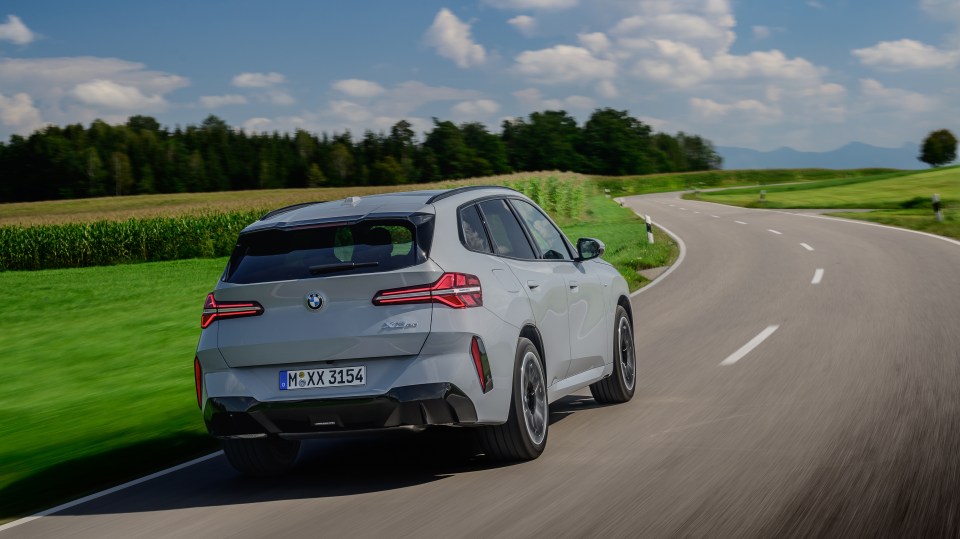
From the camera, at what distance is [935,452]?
19.5 ft

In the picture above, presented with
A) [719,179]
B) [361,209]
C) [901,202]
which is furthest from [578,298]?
[719,179]

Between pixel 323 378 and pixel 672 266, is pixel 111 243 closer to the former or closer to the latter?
pixel 672 266

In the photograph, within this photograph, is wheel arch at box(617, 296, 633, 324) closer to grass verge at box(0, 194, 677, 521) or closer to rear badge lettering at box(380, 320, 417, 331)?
rear badge lettering at box(380, 320, 417, 331)

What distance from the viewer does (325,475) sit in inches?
262

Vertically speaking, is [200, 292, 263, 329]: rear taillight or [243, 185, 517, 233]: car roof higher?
[243, 185, 517, 233]: car roof

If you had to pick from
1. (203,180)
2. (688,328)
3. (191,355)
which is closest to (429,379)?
(688,328)

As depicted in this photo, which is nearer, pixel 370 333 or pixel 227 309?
pixel 370 333

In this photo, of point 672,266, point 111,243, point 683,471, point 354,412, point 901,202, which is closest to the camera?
point 354,412

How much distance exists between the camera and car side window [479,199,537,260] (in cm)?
688

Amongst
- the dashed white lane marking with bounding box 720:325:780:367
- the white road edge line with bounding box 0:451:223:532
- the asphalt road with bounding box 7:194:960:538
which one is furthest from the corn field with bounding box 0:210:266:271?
the white road edge line with bounding box 0:451:223:532

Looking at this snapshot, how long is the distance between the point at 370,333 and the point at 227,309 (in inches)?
36.8

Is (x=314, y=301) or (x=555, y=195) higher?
(x=314, y=301)

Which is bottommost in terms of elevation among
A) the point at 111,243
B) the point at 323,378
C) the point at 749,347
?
the point at 111,243

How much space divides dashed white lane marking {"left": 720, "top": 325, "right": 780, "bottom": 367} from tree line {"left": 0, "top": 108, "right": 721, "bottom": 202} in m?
111
